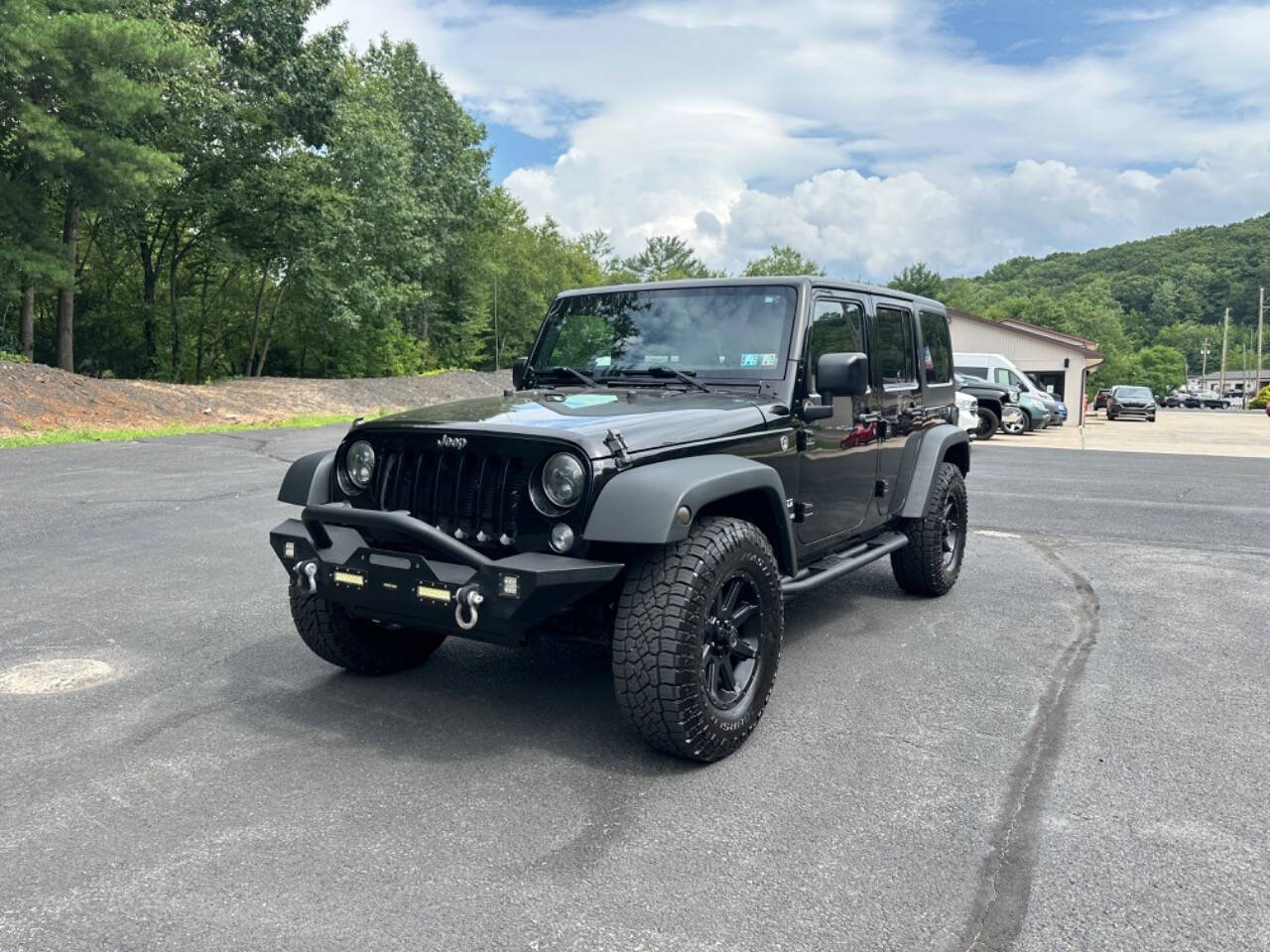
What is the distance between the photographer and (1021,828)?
9.86ft

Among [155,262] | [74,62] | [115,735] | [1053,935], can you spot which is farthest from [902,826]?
[155,262]

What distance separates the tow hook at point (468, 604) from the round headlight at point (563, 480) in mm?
428

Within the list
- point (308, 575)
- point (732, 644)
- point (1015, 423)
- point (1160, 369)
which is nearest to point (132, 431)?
point (308, 575)

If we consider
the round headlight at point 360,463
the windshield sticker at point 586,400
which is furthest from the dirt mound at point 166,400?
the windshield sticker at point 586,400

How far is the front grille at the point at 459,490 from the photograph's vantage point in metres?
3.49

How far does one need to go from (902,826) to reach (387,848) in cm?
159

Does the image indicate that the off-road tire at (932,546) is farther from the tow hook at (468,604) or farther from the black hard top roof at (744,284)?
the tow hook at (468,604)

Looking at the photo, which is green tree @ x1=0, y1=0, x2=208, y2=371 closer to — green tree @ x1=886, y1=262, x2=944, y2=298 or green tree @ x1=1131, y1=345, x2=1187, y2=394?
green tree @ x1=886, y1=262, x2=944, y2=298

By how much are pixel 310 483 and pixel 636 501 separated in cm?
159

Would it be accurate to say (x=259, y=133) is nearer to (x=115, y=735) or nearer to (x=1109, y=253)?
(x=115, y=735)

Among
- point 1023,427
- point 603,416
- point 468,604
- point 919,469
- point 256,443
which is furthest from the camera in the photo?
point 1023,427

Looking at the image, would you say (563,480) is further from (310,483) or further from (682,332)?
(682,332)

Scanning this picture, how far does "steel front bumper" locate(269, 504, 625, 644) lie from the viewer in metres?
3.19

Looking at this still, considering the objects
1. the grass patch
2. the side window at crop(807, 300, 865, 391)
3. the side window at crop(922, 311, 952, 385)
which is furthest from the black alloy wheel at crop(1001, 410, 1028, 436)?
the side window at crop(807, 300, 865, 391)
